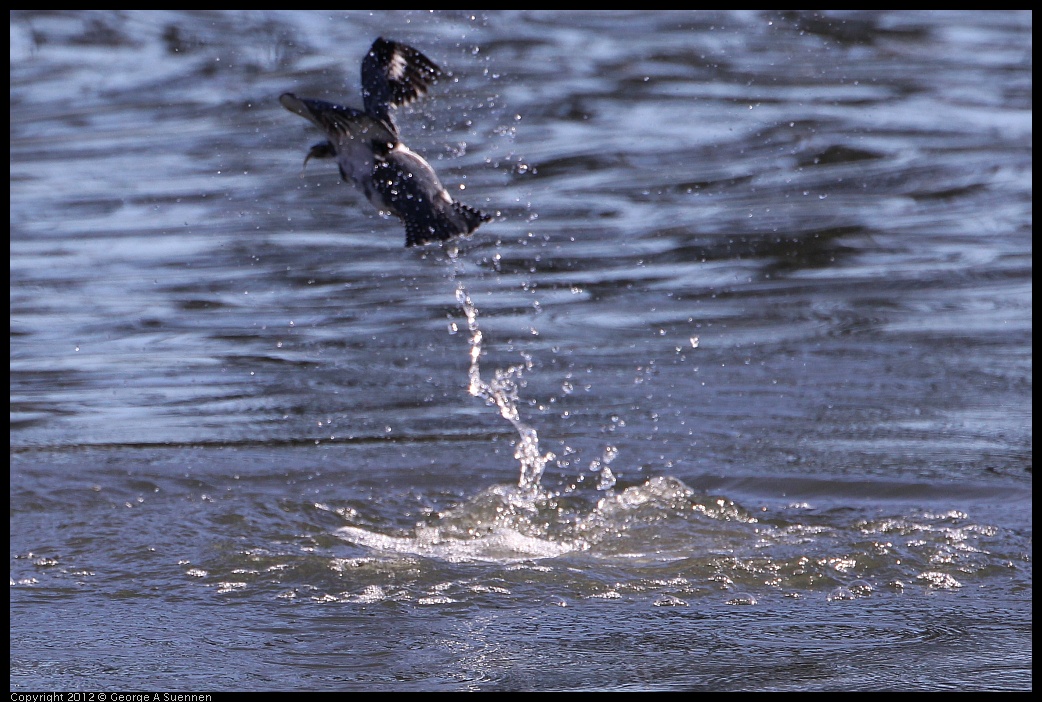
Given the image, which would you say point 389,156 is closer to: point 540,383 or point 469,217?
point 469,217

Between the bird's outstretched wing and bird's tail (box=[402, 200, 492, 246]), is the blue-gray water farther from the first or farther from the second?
the bird's outstretched wing

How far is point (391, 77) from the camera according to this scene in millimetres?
3234

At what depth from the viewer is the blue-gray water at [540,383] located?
9.79 feet

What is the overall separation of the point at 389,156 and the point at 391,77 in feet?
0.62

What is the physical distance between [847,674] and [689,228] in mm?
3786

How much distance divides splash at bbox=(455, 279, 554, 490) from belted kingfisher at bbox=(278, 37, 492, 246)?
0.85 m

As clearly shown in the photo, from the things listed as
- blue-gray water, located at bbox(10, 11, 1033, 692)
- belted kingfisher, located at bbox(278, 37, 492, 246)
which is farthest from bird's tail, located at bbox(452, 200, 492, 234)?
blue-gray water, located at bbox(10, 11, 1033, 692)

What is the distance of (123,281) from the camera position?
19.2ft

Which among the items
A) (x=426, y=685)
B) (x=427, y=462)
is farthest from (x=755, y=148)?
(x=426, y=685)

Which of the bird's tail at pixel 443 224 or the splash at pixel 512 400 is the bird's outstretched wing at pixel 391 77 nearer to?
the bird's tail at pixel 443 224

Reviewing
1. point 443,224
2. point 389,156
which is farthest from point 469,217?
point 389,156

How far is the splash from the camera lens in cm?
421

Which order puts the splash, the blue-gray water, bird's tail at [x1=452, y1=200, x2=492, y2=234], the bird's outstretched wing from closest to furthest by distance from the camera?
the blue-gray water
bird's tail at [x1=452, y1=200, x2=492, y2=234]
the bird's outstretched wing
the splash
